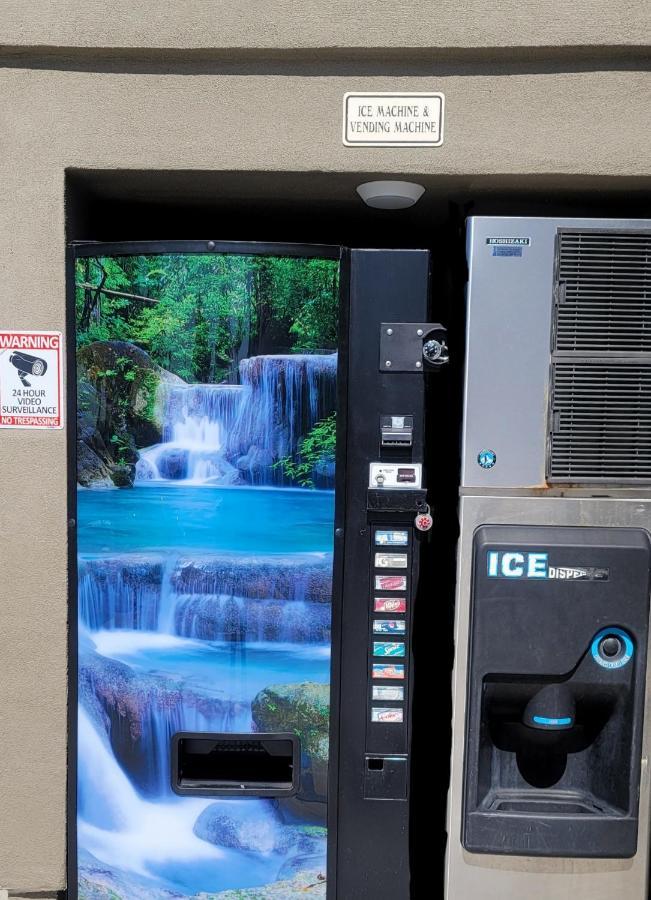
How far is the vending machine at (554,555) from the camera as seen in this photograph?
1.77 meters

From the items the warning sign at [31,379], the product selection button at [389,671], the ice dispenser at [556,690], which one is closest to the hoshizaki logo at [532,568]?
the ice dispenser at [556,690]

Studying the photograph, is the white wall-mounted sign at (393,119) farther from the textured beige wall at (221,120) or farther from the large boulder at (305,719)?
the large boulder at (305,719)

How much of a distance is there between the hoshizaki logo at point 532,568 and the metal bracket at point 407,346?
544 millimetres

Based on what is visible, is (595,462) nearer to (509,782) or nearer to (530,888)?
(509,782)

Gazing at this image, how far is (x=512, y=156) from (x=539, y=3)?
0.38 m

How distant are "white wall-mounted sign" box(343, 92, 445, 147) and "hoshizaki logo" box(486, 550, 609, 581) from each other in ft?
3.69

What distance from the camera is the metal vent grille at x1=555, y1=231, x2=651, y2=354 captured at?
1.78 m

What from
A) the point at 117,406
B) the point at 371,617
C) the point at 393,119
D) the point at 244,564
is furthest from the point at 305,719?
the point at 393,119

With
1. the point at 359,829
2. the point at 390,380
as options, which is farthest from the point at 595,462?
the point at 359,829

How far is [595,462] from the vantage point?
1.82 meters

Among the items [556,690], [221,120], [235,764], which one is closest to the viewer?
[556,690]

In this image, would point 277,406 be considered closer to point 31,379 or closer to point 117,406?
point 117,406

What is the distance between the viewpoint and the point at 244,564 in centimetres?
190

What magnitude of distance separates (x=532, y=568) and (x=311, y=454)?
→ 65 centimetres
